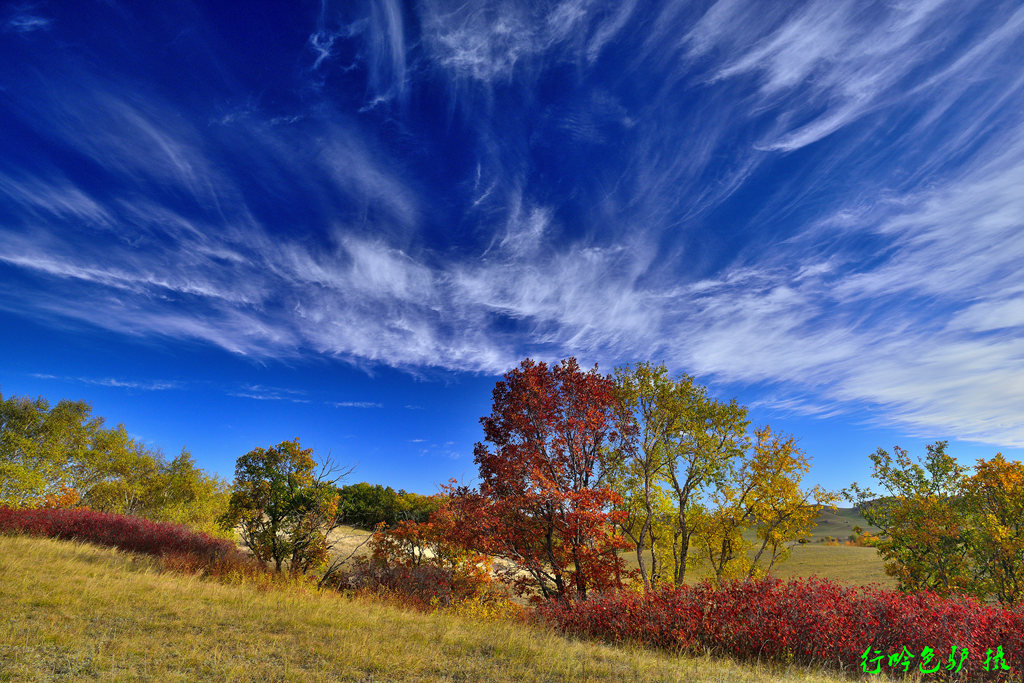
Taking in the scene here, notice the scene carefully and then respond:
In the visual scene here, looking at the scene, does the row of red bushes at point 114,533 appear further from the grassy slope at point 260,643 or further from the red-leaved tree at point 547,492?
the red-leaved tree at point 547,492

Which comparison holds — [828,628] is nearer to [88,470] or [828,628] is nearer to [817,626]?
[817,626]

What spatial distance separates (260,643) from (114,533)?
16210mm

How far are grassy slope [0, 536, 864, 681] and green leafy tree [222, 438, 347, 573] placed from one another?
448 centimetres

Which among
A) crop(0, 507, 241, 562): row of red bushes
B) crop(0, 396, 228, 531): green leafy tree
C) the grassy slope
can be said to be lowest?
the grassy slope

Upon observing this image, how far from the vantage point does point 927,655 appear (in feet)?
27.9

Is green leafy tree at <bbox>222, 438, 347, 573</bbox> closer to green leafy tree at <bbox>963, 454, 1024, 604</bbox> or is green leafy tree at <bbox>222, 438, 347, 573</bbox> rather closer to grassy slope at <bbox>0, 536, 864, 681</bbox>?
grassy slope at <bbox>0, 536, 864, 681</bbox>

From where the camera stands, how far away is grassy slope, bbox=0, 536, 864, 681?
681cm

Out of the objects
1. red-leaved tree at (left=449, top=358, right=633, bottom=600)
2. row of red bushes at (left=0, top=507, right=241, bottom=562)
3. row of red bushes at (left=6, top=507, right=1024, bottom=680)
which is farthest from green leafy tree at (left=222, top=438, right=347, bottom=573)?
row of red bushes at (left=6, top=507, right=1024, bottom=680)

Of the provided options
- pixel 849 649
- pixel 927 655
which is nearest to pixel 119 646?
pixel 849 649

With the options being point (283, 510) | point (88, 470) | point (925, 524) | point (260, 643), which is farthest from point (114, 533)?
point (925, 524)

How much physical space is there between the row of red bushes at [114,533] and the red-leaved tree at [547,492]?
34.9 feet

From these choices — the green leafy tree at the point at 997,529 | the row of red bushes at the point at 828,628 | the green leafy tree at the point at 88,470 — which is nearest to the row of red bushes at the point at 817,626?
the row of red bushes at the point at 828,628

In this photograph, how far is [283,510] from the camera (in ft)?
53.0

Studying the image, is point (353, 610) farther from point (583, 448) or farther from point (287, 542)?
point (583, 448)
